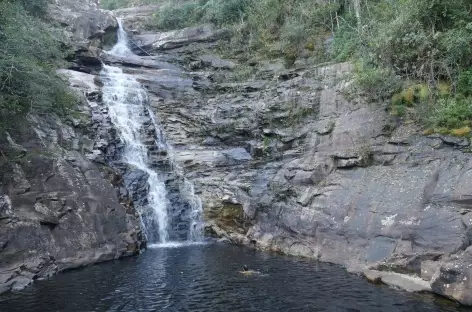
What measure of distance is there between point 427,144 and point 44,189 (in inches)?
599

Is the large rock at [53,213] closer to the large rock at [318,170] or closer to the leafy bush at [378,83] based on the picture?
the large rock at [318,170]

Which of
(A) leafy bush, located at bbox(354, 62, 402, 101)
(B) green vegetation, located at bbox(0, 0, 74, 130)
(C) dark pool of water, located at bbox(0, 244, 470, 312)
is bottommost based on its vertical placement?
(C) dark pool of water, located at bbox(0, 244, 470, 312)

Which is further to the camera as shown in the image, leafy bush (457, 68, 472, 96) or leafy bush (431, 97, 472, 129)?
leafy bush (457, 68, 472, 96)

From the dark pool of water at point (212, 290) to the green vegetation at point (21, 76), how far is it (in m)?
7.32

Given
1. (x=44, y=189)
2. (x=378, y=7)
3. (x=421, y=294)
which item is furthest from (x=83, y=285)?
(x=378, y=7)

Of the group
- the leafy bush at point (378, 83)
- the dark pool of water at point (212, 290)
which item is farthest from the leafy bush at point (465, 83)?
the dark pool of water at point (212, 290)

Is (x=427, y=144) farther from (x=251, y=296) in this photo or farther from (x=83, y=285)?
(x=83, y=285)

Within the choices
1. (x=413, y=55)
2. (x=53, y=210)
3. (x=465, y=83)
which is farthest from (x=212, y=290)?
(x=413, y=55)

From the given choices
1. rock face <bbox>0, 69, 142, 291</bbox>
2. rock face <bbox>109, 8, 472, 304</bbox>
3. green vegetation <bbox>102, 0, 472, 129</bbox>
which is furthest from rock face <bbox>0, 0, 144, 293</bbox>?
green vegetation <bbox>102, 0, 472, 129</bbox>

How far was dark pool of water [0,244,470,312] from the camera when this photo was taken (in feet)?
38.2

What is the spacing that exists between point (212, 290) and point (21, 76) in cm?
1157

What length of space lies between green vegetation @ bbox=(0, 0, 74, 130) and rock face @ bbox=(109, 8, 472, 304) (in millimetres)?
7512

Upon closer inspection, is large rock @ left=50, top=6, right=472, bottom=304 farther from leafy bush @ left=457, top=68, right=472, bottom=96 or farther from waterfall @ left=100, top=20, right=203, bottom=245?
leafy bush @ left=457, top=68, right=472, bottom=96

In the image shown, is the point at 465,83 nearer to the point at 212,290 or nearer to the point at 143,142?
the point at 212,290
